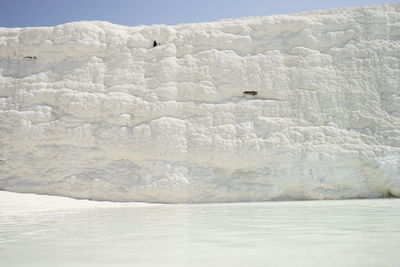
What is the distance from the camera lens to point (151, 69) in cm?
774

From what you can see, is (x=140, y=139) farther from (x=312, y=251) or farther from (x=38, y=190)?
(x=312, y=251)

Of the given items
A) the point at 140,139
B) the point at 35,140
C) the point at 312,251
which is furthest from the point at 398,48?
the point at 35,140

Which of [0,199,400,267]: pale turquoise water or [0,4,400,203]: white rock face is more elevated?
[0,4,400,203]: white rock face

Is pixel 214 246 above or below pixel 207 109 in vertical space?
below

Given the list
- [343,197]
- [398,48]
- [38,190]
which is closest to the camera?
[343,197]

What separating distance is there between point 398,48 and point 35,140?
802cm

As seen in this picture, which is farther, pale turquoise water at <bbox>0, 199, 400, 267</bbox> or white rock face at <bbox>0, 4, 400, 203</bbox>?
white rock face at <bbox>0, 4, 400, 203</bbox>

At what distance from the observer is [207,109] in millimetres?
7273

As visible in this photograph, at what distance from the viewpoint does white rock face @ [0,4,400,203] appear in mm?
6746

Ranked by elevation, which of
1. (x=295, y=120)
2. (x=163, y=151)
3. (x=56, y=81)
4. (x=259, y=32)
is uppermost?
(x=259, y=32)

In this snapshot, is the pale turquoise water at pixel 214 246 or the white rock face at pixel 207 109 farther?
the white rock face at pixel 207 109

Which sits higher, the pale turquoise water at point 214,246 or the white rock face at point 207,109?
the white rock face at point 207,109

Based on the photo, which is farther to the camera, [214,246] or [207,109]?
[207,109]

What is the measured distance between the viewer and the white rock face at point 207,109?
6.75 meters
